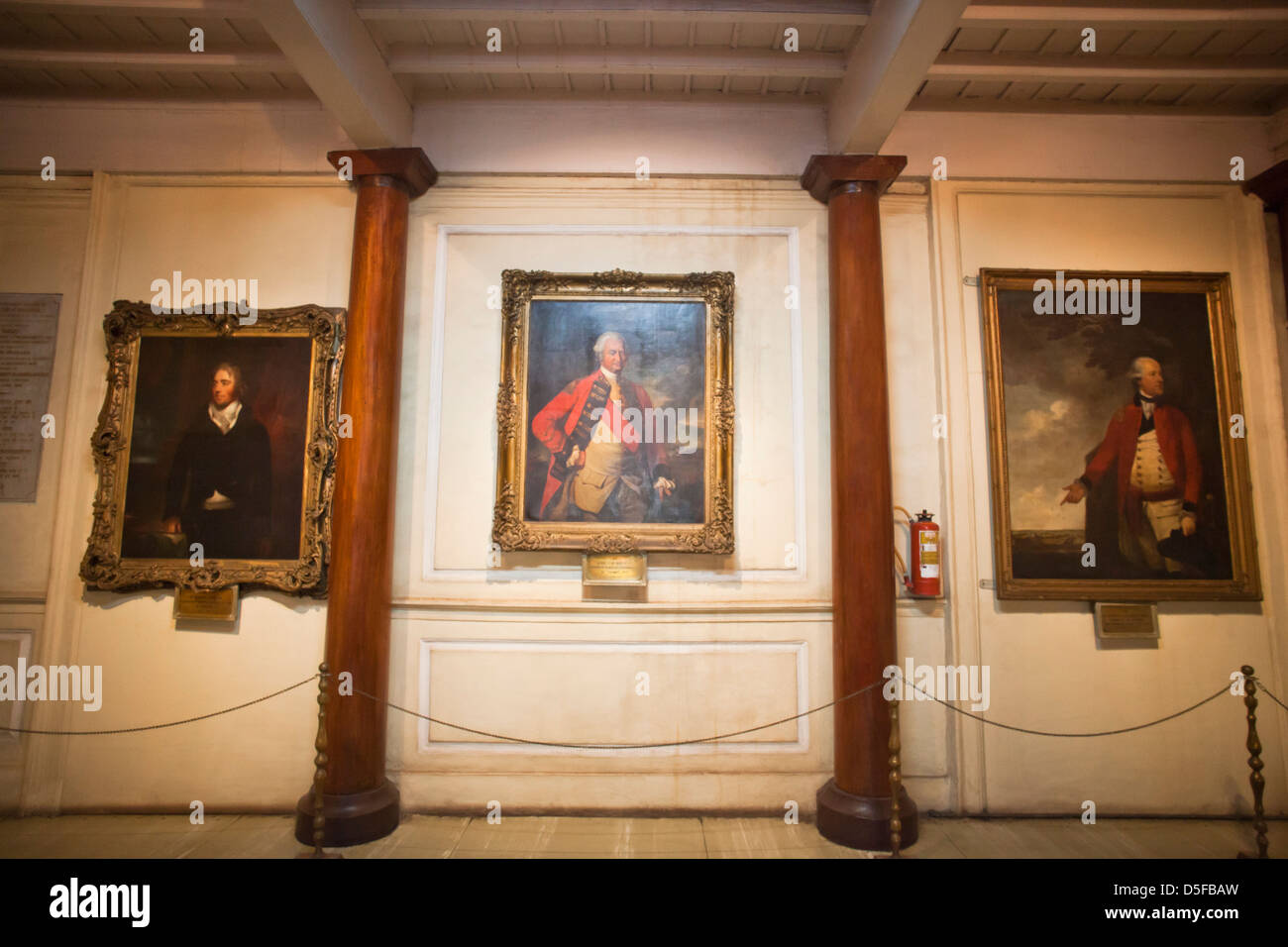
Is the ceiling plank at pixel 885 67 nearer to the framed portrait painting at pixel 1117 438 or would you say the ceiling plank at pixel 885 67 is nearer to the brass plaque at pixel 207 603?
the framed portrait painting at pixel 1117 438

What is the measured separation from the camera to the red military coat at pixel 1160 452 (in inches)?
157

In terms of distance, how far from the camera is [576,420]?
157 inches

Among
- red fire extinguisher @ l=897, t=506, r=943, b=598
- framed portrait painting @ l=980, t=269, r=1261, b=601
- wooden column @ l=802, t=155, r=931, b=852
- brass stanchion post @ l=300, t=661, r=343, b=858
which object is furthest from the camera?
framed portrait painting @ l=980, t=269, r=1261, b=601

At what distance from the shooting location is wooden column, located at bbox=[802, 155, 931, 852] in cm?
354

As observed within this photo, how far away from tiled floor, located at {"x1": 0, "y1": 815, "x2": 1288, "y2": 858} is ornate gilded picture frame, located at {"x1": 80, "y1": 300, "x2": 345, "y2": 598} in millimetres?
1359

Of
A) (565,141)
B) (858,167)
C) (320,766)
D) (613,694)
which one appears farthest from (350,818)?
(858,167)

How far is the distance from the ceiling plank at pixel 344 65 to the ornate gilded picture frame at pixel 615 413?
112 centimetres

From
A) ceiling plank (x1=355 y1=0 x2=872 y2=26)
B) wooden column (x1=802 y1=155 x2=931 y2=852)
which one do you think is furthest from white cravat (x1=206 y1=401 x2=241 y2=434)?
wooden column (x1=802 y1=155 x2=931 y2=852)

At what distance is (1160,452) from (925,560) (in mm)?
1689

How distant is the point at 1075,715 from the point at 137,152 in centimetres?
700

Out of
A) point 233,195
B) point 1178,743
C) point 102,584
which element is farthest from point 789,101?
point 102,584

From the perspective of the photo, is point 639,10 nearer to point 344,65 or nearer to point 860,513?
point 344,65

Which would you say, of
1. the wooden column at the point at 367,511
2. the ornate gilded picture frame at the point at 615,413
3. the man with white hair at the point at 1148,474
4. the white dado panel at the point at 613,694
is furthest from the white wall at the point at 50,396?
the man with white hair at the point at 1148,474

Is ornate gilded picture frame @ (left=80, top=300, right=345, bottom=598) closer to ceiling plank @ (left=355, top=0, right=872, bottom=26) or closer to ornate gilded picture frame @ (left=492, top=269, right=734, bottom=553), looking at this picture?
ornate gilded picture frame @ (left=492, top=269, right=734, bottom=553)
